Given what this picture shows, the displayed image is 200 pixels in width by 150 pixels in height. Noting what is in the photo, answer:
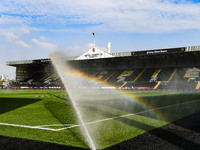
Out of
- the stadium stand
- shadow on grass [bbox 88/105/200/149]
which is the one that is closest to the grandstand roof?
the stadium stand

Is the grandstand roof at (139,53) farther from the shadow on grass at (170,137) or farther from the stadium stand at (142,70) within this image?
the shadow on grass at (170,137)

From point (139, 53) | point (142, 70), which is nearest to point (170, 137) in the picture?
point (139, 53)

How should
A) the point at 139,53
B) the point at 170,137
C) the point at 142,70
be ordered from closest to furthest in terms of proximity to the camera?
the point at 170,137, the point at 139,53, the point at 142,70

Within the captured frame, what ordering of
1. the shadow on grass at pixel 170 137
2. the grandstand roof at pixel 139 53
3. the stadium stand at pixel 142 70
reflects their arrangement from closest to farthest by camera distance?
the shadow on grass at pixel 170 137 < the grandstand roof at pixel 139 53 < the stadium stand at pixel 142 70

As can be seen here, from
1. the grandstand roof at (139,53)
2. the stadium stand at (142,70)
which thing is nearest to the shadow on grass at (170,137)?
the stadium stand at (142,70)

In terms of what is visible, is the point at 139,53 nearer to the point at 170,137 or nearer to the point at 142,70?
the point at 142,70

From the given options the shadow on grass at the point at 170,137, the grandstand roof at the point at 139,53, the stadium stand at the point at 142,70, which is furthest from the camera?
the stadium stand at the point at 142,70

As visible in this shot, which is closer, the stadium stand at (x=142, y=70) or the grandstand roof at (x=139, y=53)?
the grandstand roof at (x=139, y=53)

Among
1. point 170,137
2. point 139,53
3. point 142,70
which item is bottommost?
point 170,137

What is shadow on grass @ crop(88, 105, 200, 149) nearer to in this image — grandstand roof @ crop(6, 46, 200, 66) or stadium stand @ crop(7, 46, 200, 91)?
stadium stand @ crop(7, 46, 200, 91)

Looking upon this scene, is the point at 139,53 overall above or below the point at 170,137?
above

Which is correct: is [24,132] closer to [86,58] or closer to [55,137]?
[55,137]

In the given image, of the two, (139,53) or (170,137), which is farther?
(139,53)

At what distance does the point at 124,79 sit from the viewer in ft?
191
